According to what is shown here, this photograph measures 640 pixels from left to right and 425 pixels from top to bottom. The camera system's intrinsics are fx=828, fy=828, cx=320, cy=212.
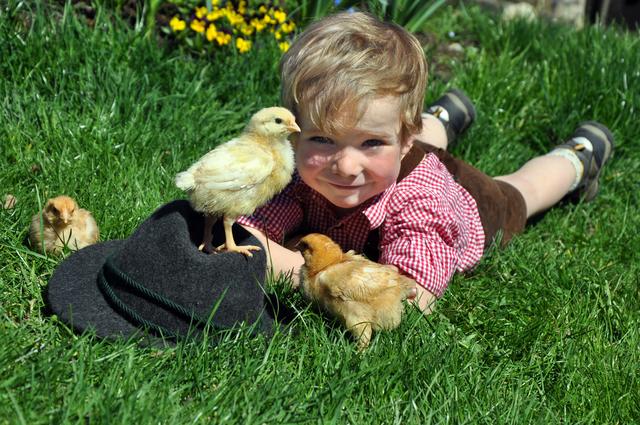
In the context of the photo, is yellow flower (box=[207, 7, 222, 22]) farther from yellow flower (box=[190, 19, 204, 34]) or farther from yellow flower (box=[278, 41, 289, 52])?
yellow flower (box=[278, 41, 289, 52])

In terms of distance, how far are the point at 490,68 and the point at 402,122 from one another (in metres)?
2.58

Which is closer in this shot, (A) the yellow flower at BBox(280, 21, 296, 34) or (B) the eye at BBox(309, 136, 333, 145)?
(B) the eye at BBox(309, 136, 333, 145)

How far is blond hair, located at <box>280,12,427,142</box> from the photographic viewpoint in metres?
3.46

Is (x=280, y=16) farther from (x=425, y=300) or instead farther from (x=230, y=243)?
(x=230, y=243)

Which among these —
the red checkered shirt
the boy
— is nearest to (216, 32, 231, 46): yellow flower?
the boy

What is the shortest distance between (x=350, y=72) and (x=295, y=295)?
0.96 metres

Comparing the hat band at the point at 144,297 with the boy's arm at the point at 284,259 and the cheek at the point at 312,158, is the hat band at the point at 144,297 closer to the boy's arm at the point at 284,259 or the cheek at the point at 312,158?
the boy's arm at the point at 284,259

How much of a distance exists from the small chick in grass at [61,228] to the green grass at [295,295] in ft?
0.24

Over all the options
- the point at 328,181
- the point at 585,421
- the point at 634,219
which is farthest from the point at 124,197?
the point at 634,219

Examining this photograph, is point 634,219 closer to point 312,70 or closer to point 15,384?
point 312,70

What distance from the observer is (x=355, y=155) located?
3543 mm

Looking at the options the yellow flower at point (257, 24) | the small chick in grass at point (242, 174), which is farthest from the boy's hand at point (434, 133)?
the small chick in grass at point (242, 174)

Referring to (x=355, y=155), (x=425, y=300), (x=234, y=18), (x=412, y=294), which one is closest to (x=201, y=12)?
(x=234, y=18)

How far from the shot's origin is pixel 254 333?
2932mm
